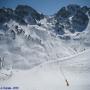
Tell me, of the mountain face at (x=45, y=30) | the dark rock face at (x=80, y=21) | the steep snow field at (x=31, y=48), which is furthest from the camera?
the dark rock face at (x=80, y=21)

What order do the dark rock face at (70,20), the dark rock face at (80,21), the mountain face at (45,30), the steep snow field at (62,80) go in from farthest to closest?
the dark rock face at (70,20)
the dark rock face at (80,21)
the mountain face at (45,30)
the steep snow field at (62,80)

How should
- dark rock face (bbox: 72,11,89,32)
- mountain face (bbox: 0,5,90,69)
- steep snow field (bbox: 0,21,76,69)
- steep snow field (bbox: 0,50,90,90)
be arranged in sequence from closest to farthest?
steep snow field (bbox: 0,50,90,90) → steep snow field (bbox: 0,21,76,69) → mountain face (bbox: 0,5,90,69) → dark rock face (bbox: 72,11,89,32)

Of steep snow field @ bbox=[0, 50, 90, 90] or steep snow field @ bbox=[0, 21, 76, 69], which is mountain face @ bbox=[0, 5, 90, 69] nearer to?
steep snow field @ bbox=[0, 21, 76, 69]

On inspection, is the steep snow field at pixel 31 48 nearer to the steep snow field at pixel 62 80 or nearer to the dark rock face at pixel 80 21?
the steep snow field at pixel 62 80

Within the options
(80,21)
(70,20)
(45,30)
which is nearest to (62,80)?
(45,30)

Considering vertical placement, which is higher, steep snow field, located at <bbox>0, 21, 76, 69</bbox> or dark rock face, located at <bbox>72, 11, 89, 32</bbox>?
dark rock face, located at <bbox>72, 11, 89, 32</bbox>

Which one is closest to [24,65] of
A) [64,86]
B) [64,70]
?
[64,70]

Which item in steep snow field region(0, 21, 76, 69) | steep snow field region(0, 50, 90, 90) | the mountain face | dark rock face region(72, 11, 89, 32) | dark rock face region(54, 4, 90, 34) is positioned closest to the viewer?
steep snow field region(0, 50, 90, 90)

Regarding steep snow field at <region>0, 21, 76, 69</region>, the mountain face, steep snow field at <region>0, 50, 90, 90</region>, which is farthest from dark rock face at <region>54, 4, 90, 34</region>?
steep snow field at <region>0, 50, 90, 90</region>

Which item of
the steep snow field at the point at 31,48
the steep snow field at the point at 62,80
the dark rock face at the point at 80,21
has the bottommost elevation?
the steep snow field at the point at 62,80

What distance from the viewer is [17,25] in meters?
34.1

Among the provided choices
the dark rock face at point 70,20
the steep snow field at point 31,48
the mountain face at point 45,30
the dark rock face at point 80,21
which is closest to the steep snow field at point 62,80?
the steep snow field at point 31,48

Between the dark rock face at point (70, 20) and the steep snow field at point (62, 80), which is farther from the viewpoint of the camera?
the dark rock face at point (70, 20)

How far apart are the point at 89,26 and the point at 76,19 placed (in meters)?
3.60
